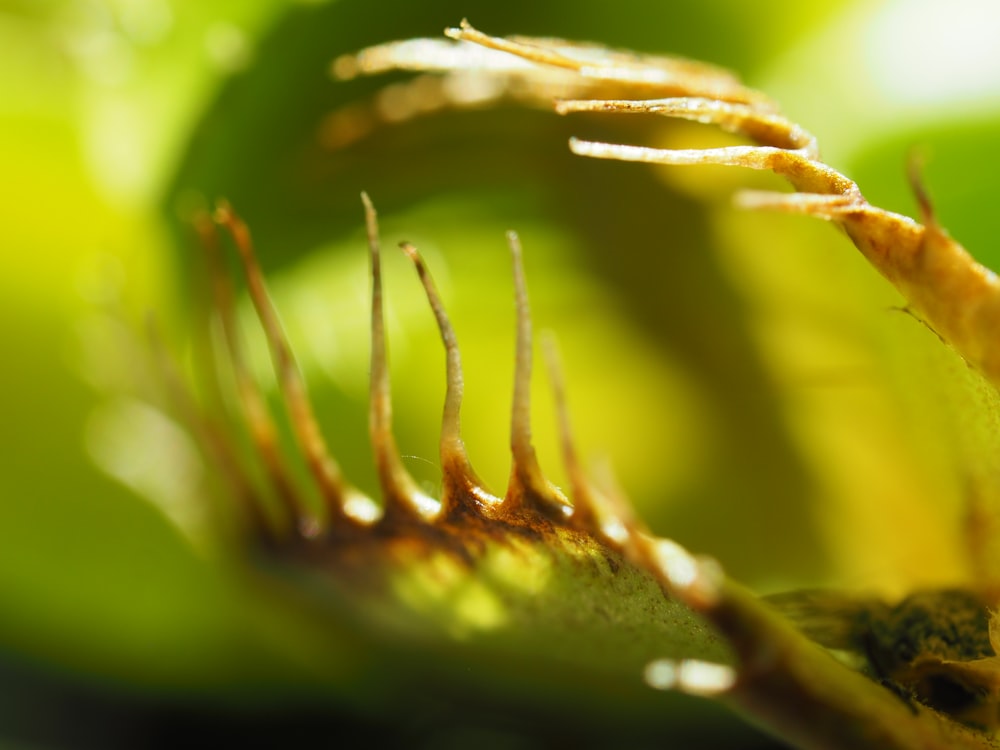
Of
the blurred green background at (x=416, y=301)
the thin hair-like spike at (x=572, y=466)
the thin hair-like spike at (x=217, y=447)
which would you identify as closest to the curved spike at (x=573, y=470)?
the thin hair-like spike at (x=572, y=466)

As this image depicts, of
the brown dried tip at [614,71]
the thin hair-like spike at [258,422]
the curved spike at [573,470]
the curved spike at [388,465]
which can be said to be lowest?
the curved spike at [573,470]

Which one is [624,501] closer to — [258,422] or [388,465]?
[388,465]

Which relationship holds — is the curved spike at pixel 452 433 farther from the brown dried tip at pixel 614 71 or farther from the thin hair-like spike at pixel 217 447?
the thin hair-like spike at pixel 217 447

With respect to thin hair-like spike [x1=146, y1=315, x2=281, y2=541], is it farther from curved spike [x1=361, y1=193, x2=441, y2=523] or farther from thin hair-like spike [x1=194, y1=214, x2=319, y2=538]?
curved spike [x1=361, y1=193, x2=441, y2=523]

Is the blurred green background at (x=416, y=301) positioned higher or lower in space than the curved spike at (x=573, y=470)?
higher

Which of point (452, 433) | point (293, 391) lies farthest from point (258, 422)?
point (452, 433)

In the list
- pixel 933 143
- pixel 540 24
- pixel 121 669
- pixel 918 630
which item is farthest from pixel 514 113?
pixel 121 669
